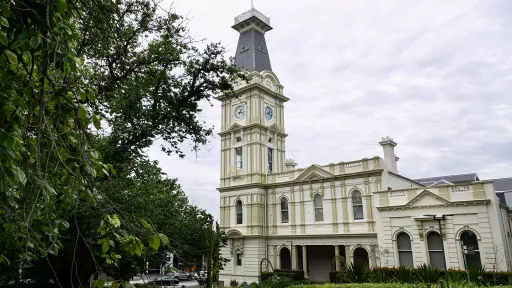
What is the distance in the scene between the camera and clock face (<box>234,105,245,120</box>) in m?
32.6

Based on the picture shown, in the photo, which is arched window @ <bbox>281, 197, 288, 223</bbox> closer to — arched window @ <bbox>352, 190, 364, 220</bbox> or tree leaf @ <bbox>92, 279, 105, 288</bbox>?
arched window @ <bbox>352, 190, 364, 220</bbox>

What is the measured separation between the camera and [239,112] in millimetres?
32969

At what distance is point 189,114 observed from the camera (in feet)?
37.7

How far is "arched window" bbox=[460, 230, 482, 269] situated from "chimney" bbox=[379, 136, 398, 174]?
341 inches

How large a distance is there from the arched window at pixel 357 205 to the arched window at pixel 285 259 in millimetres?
6656

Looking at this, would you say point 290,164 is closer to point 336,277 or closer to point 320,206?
point 320,206

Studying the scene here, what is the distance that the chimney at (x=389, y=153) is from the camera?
94.7 feet

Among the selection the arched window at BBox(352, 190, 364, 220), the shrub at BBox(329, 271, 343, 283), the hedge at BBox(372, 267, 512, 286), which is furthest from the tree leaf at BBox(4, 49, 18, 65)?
the arched window at BBox(352, 190, 364, 220)

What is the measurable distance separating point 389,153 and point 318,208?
702 centimetres

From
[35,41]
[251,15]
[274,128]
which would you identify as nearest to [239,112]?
[274,128]

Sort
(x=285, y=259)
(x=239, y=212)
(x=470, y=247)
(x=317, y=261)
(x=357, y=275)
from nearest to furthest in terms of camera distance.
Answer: (x=357, y=275), (x=470, y=247), (x=317, y=261), (x=285, y=259), (x=239, y=212)

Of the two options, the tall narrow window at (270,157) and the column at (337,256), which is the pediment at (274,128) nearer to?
the tall narrow window at (270,157)

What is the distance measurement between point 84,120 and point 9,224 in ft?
4.11

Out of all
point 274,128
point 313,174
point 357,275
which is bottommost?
point 357,275
